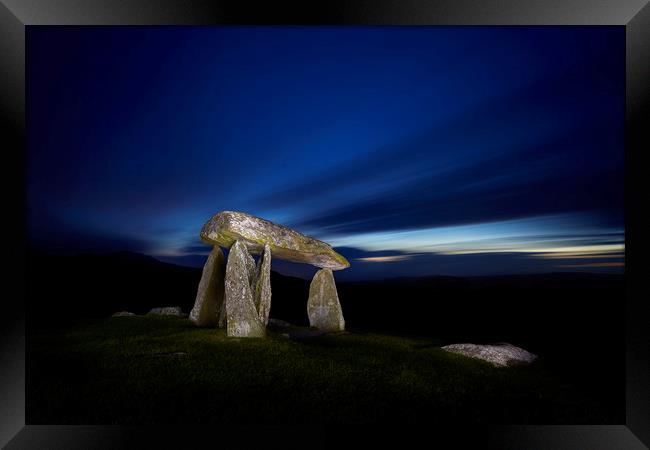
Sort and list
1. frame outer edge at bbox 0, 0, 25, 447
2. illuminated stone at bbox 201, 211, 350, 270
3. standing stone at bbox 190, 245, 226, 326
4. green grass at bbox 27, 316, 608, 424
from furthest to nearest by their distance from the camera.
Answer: standing stone at bbox 190, 245, 226, 326 < illuminated stone at bbox 201, 211, 350, 270 < green grass at bbox 27, 316, 608, 424 < frame outer edge at bbox 0, 0, 25, 447

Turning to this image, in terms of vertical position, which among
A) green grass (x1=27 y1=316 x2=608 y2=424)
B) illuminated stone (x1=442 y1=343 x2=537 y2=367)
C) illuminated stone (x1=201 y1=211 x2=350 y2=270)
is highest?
illuminated stone (x1=201 y1=211 x2=350 y2=270)

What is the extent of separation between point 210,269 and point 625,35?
48.7ft

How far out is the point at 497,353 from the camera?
40.3 ft

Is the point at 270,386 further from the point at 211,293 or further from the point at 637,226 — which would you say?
the point at 211,293

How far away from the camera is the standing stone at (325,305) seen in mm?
17219

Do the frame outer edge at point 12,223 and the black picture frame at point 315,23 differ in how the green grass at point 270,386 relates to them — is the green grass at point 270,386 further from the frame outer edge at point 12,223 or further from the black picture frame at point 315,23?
the frame outer edge at point 12,223

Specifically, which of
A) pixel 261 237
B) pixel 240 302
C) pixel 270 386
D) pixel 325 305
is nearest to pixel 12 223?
pixel 270 386

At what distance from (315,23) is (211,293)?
1227cm

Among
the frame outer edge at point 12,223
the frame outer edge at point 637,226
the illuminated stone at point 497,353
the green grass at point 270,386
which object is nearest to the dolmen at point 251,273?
the green grass at point 270,386

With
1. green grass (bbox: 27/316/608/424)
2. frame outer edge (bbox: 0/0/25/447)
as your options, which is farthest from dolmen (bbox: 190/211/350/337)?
frame outer edge (bbox: 0/0/25/447)

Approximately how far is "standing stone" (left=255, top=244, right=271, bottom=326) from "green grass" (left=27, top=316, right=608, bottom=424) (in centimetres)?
204

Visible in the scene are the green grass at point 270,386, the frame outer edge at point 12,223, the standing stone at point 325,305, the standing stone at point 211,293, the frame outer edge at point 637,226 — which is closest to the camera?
the frame outer edge at point 12,223

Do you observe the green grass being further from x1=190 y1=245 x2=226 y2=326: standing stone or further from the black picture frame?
x1=190 y1=245 x2=226 y2=326: standing stone

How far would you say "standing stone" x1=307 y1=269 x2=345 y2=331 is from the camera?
56.5 feet
